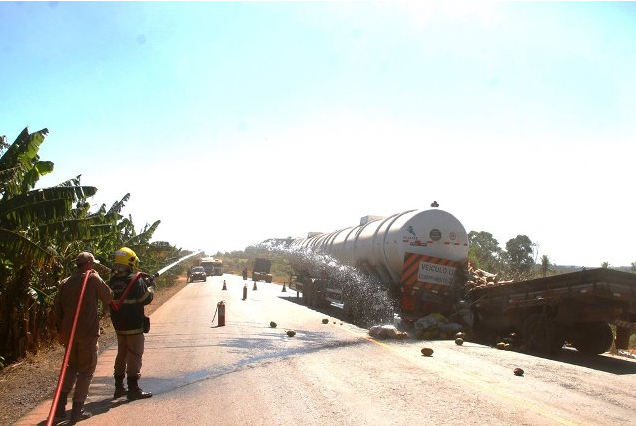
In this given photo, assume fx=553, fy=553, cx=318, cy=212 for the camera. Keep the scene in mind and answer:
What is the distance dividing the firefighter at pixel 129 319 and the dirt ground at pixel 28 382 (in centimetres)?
119

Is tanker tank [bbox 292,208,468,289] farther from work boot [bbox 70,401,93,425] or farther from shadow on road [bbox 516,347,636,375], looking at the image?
work boot [bbox 70,401,93,425]

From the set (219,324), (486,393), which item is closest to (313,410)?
(486,393)

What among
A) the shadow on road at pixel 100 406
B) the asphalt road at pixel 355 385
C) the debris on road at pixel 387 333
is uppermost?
the debris on road at pixel 387 333

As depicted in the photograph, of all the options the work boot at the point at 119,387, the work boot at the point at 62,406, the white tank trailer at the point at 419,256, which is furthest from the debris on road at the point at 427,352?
the work boot at the point at 62,406

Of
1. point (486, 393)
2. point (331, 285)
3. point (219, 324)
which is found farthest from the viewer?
point (331, 285)

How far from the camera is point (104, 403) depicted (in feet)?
22.9

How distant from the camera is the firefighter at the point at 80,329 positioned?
618cm

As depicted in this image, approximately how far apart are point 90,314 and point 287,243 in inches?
1174

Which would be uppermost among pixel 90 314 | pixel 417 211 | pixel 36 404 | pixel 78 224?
pixel 417 211

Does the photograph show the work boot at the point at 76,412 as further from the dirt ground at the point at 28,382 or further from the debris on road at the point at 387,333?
the debris on road at the point at 387,333

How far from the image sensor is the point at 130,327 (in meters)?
7.04

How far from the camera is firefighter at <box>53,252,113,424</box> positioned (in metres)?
6.18

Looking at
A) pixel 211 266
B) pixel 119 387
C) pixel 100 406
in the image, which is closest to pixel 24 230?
pixel 119 387

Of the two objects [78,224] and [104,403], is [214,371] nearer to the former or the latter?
[104,403]
